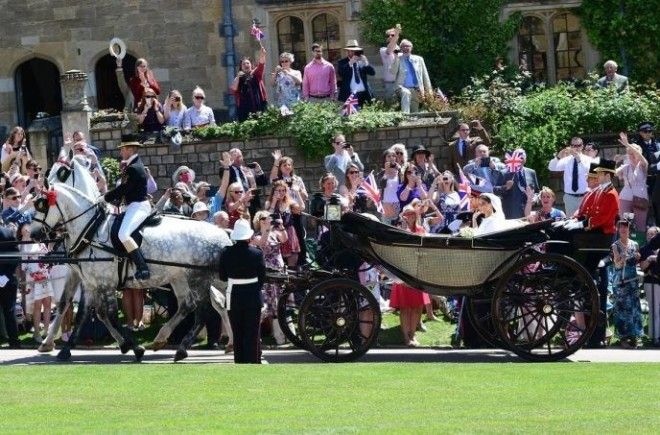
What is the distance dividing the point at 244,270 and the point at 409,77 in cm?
1118

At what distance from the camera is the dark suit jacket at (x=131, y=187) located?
2233cm

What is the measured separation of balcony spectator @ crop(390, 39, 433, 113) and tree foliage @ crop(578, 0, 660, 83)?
17.2 ft

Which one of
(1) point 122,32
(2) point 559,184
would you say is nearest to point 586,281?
(2) point 559,184

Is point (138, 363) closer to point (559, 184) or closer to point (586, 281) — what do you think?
point (586, 281)

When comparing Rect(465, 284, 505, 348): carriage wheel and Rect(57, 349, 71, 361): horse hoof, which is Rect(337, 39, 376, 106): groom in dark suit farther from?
Rect(57, 349, 71, 361): horse hoof

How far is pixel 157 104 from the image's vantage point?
31.2 meters

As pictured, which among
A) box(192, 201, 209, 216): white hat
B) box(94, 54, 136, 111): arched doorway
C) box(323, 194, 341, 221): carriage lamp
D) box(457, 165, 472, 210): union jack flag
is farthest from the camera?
box(94, 54, 136, 111): arched doorway

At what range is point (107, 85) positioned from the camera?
38812mm

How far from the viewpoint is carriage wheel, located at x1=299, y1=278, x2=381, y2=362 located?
21.5 metres

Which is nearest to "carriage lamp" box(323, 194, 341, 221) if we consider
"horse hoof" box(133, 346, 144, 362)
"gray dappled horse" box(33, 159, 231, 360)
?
"gray dappled horse" box(33, 159, 231, 360)

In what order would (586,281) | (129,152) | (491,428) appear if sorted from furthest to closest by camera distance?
(129,152) → (586,281) → (491,428)

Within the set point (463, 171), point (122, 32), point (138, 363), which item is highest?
point (122, 32)

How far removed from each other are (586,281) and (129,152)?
5793 mm

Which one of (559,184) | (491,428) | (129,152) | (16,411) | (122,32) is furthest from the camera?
(122,32)
